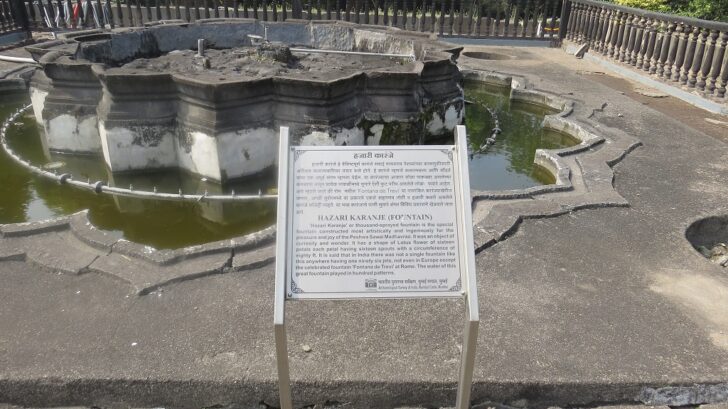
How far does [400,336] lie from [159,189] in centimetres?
315

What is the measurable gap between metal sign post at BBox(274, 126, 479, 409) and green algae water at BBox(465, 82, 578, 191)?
323 cm

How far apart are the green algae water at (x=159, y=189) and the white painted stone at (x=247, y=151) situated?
0.12 meters

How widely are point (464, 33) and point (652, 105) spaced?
20.7 ft

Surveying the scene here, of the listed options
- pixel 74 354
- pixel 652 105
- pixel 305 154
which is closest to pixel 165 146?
pixel 74 354

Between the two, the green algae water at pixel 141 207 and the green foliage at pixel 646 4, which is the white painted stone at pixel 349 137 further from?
the green foliage at pixel 646 4

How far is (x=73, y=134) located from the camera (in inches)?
212

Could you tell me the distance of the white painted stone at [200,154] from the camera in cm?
474

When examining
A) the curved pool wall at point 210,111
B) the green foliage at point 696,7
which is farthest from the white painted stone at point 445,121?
the green foliage at point 696,7

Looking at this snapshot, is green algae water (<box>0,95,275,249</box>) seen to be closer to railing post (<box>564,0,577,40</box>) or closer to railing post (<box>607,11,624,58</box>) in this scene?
railing post (<box>607,11,624,58</box>)

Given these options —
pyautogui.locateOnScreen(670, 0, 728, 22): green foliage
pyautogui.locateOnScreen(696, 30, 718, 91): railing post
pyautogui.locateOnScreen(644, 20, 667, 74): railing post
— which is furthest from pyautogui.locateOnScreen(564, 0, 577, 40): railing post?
pyautogui.locateOnScreen(696, 30, 718, 91): railing post

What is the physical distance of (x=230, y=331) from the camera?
8.85 ft

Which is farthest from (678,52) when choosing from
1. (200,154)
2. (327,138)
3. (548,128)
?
(200,154)

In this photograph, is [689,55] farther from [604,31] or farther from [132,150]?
[132,150]

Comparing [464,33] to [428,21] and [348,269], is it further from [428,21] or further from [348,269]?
[348,269]
